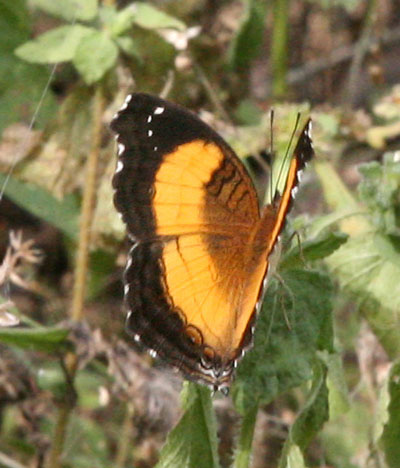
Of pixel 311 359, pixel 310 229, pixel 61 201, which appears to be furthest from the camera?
pixel 61 201

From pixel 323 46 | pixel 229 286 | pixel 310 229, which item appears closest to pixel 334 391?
pixel 310 229

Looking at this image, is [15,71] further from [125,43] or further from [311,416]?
[311,416]

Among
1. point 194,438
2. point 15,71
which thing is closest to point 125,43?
point 15,71

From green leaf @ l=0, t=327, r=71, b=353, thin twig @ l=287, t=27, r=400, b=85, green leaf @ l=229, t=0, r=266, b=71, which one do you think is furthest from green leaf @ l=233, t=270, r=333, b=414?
thin twig @ l=287, t=27, r=400, b=85

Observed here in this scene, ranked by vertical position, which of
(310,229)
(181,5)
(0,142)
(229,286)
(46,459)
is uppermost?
(181,5)

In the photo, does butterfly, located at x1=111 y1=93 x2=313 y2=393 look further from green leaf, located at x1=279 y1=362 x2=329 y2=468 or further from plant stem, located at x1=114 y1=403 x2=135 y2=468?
plant stem, located at x1=114 y1=403 x2=135 y2=468

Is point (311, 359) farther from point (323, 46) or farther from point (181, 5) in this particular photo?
point (323, 46)

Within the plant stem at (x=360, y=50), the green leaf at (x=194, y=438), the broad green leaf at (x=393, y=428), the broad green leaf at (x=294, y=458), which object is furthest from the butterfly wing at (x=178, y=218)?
the plant stem at (x=360, y=50)
